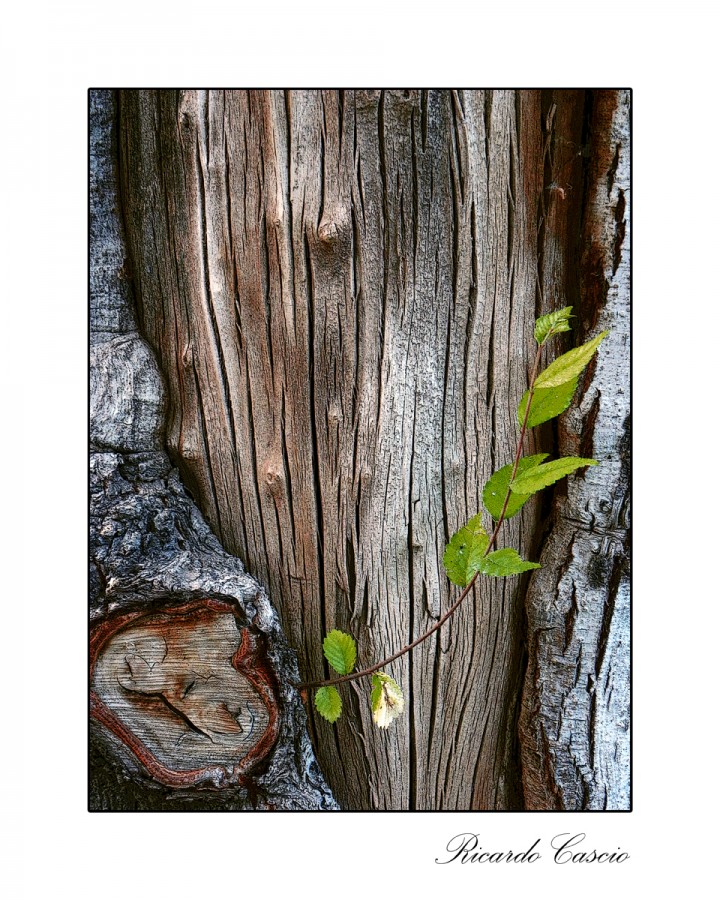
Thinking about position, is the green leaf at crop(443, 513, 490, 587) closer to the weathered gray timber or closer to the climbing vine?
the climbing vine

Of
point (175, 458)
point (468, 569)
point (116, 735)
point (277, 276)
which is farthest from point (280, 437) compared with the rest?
point (116, 735)

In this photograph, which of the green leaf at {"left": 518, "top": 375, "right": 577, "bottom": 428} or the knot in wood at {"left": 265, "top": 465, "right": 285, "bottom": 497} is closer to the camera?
the green leaf at {"left": 518, "top": 375, "right": 577, "bottom": 428}

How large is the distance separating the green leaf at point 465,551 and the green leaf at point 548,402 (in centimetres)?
23

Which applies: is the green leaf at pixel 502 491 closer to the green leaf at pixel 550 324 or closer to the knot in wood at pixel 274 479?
the green leaf at pixel 550 324

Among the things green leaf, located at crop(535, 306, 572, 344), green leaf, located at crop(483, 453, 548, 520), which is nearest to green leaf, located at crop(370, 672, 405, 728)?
green leaf, located at crop(483, 453, 548, 520)

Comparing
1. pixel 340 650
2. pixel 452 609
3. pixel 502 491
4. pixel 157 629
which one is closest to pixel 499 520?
pixel 502 491

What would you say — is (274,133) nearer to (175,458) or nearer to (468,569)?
(175,458)

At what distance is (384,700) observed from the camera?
4.08 feet

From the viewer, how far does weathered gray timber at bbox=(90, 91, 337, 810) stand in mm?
1206

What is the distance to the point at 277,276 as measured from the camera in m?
1.25

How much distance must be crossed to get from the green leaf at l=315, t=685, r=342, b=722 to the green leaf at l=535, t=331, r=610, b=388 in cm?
77

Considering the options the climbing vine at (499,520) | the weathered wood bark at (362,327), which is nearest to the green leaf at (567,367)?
the climbing vine at (499,520)

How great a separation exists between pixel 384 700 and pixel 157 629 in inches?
19.4

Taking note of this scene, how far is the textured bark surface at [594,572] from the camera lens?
1.25m
